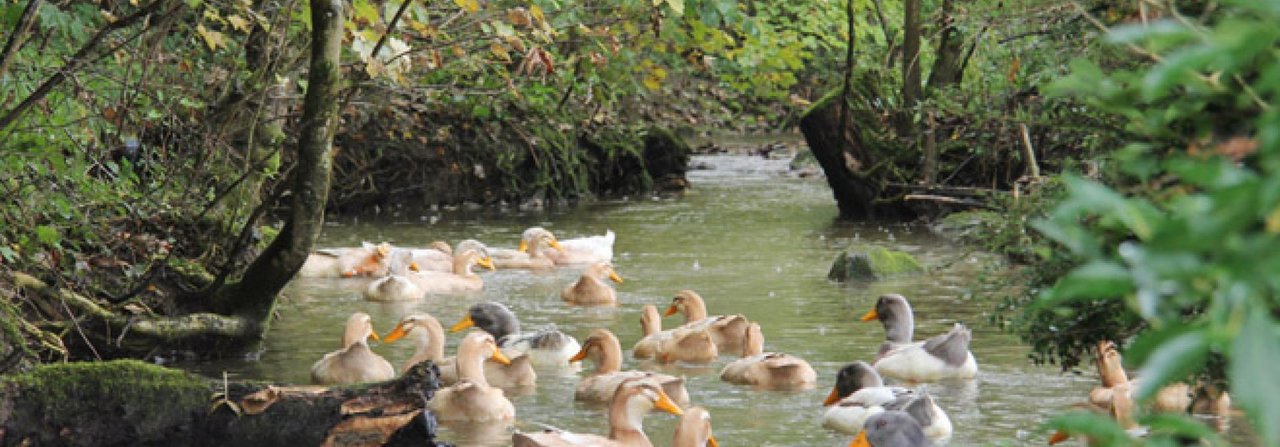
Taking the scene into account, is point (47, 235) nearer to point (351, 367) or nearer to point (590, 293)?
point (351, 367)

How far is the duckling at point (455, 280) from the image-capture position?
14.6 metres

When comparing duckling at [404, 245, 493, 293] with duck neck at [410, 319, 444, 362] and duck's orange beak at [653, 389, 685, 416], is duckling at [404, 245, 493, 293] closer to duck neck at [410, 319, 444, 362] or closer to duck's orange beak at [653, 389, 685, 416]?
duck neck at [410, 319, 444, 362]

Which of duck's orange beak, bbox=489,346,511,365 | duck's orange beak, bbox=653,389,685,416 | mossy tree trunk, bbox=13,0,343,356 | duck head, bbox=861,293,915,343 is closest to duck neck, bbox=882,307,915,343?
duck head, bbox=861,293,915,343

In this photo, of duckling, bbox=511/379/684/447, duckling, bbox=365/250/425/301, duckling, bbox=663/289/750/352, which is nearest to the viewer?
duckling, bbox=511/379/684/447

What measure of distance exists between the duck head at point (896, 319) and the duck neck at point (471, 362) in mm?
3021

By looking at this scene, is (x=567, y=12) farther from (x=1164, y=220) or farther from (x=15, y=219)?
(x=1164, y=220)

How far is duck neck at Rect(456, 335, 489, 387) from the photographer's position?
10.1 m

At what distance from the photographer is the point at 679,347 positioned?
11.2m

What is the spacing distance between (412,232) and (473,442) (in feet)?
36.5

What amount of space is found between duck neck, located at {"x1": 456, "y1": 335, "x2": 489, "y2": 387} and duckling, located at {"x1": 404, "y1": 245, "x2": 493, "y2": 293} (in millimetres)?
4362

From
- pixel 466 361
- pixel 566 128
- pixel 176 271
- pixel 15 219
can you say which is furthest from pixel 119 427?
pixel 566 128

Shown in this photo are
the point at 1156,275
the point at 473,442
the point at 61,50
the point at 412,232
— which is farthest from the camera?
the point at 412,232

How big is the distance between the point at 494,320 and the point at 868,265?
4281mm

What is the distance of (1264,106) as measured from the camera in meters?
2.57
